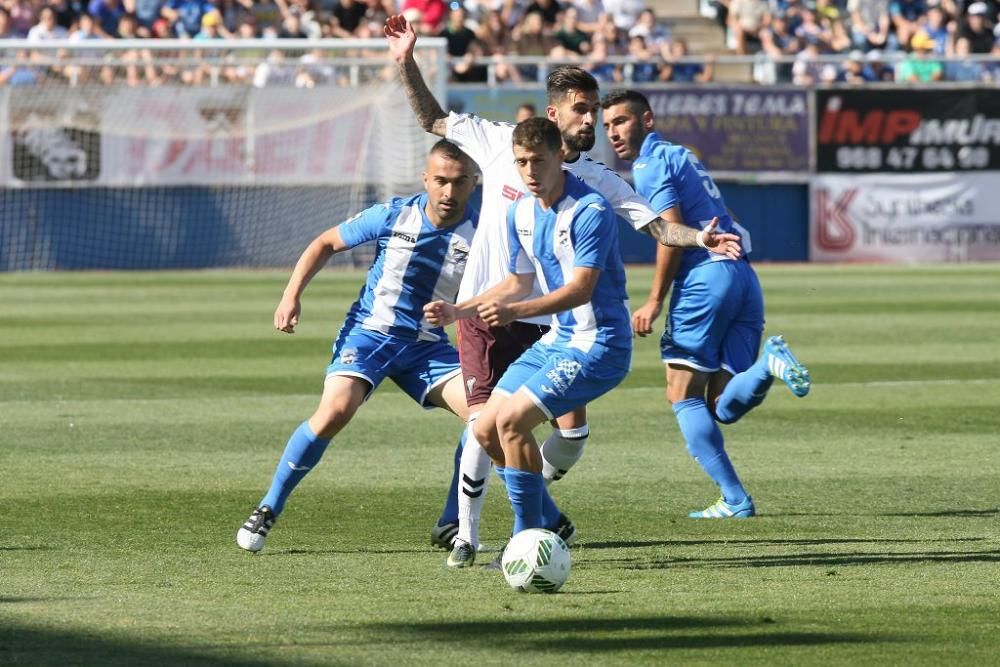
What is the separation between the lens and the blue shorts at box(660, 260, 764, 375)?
8633 mm

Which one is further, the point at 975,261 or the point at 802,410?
the point at 975,261

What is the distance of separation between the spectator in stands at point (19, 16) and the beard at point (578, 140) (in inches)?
866

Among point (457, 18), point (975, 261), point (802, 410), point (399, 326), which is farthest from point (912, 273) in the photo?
point (399, 326)

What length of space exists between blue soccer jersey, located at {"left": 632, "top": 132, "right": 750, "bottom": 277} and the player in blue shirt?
165cm

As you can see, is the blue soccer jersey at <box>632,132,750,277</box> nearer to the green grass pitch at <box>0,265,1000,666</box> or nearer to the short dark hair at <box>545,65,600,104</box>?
the short dark hair at <box>545,65,600,104</box>

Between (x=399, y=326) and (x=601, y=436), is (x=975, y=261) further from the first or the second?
(x=399, y=326)

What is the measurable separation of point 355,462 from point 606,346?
3.55 metres

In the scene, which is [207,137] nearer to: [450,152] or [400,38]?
[400,38]

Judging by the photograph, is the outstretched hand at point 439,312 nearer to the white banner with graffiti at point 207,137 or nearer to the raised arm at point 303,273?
the raised arm at point 303,273

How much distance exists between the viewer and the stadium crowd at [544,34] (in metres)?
26.6

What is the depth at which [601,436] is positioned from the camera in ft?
36.4

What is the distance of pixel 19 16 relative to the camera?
2753 cm

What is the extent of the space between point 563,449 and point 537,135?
1.78m

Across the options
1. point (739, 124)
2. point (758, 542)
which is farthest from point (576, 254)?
point (739, 124)
